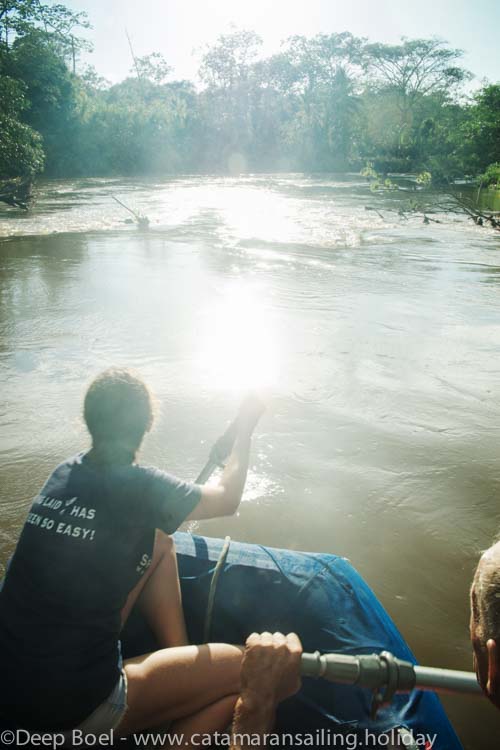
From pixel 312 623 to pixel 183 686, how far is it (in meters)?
0.48

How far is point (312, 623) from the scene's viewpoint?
177 centimetres

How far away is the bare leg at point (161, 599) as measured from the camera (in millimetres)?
1809

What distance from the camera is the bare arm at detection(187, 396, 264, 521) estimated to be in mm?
1797

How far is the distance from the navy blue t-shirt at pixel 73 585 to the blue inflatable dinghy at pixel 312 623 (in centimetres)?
41

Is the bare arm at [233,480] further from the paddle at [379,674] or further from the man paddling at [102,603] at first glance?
the paddle at [379,674]

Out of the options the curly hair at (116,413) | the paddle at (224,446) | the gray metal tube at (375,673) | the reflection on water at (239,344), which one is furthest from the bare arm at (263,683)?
the reflection on water at (239,344)

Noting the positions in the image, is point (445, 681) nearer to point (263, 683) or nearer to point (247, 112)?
point (263, 683)

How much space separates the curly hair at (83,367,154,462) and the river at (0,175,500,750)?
1.58 ft

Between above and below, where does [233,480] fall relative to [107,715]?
above

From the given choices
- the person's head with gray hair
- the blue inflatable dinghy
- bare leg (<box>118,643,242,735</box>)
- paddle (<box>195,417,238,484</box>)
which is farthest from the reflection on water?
the person's head with gray hair

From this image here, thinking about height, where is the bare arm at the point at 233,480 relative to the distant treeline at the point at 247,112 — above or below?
below

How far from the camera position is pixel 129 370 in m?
1.80

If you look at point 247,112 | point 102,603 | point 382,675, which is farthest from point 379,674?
point 247,112

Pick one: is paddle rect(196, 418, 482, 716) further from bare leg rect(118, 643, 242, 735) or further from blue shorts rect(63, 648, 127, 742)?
blue shorts rect(63, 648, 127, 742)
